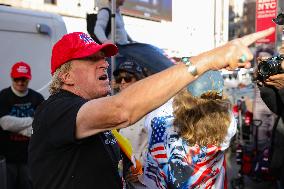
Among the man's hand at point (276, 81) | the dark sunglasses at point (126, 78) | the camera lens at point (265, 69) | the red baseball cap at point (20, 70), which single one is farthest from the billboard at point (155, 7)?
the camera lens at point (265, 69)

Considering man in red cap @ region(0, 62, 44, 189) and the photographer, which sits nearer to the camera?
the photographer

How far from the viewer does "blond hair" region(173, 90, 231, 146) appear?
2604 millimetres

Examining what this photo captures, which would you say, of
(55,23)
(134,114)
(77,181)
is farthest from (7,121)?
(134,114)

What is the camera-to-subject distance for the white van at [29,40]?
15.4 ft

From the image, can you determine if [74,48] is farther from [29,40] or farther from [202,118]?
[29,40]

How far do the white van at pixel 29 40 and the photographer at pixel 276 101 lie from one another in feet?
9.21

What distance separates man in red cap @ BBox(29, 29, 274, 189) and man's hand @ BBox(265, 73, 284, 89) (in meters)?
1.08

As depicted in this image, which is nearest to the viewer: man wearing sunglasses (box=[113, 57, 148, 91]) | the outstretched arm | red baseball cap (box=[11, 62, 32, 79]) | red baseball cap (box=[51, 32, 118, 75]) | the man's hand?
the outstretched arm

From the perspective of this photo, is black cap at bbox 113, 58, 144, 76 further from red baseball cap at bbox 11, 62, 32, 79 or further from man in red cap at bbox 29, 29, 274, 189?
man in red cap at bbox 29, 29, 274, 189

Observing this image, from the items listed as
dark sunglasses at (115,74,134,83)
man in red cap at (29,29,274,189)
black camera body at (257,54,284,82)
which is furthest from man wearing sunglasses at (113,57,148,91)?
man in red cap at (29,29,274,189)

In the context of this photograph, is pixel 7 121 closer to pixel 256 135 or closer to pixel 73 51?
pixel 73 51

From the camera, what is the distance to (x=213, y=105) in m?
2.68

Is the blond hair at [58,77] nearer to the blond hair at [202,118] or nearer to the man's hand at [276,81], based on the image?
the blond hair at [202,118]

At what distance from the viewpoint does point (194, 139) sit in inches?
102
